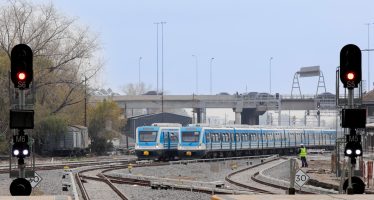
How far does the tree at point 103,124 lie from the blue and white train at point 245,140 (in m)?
19.2

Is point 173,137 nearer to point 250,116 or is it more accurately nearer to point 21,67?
point 21,67

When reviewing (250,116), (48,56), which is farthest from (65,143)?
(250,116)

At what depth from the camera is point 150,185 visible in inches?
1310

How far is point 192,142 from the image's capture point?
60.8 meters

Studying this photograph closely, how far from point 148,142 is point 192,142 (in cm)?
329

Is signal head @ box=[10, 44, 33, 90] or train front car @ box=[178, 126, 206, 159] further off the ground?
signal head @ box=[10, 44, 33, 90]

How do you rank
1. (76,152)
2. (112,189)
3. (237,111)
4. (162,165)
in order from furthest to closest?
(237,111)
(76,152)
(162,165)
(112,189)

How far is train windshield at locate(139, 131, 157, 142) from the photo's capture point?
60.5 metres

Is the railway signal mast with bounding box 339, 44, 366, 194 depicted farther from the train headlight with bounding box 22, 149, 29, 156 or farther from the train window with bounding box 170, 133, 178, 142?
the train window with bounding box 170, 133, 178, 142

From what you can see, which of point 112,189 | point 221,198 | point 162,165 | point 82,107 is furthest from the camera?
point 82,107

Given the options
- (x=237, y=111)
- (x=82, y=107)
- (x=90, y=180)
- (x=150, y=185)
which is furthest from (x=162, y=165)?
(x=237, y=111)

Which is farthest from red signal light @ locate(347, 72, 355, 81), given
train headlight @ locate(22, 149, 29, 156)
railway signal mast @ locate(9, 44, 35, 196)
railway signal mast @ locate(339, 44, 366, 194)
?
Result: train headlight @ locate(22, 149, 29, 156)

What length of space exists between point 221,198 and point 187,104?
108m

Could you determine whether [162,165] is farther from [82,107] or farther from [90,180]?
[82,107]
